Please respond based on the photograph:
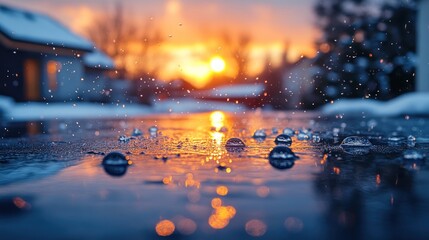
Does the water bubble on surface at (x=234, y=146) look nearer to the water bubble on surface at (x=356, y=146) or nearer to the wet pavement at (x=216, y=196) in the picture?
the wet pavement at (x=216, y=196)

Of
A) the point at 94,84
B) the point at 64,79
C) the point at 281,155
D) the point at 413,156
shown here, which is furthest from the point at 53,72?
the point at 413,156

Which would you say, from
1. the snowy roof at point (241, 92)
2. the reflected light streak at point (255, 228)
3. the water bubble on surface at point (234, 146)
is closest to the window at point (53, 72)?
the water bubble on surface at point (234, 146)

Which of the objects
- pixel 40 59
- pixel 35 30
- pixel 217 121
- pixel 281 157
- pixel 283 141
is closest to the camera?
pixel 281 157

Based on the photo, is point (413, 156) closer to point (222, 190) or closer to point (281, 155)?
point (281, 155)

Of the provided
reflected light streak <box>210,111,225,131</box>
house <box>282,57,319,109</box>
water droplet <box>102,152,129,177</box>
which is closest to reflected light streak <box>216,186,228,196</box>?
water droplet <box>102,152,129,177</box>

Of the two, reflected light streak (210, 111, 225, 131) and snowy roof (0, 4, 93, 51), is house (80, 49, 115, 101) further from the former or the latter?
reflected light streak (210, 111, 225, 131)
